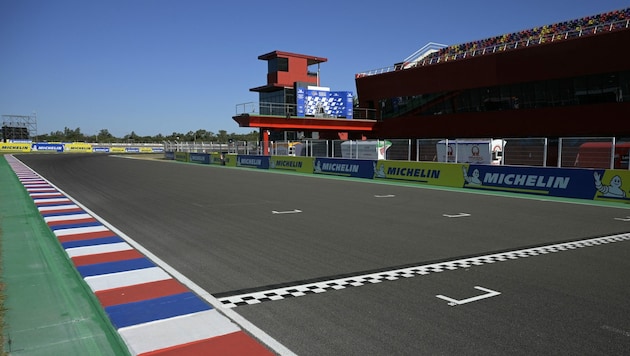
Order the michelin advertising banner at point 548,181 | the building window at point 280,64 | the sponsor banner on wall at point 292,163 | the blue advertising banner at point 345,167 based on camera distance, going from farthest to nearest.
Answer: the building window at point 280,64 < the sponsor banner on wall at point 292,163 < the blue advertising banner at point 345,167 < the michelin advertising banner at point 548,181

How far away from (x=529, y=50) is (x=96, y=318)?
35128 mm

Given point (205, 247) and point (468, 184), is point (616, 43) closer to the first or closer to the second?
point (468, 184)

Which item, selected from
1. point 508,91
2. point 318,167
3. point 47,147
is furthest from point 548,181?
point 47,147

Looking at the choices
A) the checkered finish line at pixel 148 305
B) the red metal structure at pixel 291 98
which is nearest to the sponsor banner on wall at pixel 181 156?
the red metal structure at pixel 291 98

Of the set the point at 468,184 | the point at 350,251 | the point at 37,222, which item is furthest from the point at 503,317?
the point at 468,184

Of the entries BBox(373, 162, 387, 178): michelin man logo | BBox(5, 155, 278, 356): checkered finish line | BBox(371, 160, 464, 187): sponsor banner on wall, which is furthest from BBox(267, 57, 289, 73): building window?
BBox(5, 155, 278, 356): checkered finish line

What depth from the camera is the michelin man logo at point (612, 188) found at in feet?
46.0

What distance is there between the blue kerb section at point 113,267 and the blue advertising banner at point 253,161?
2625 cm

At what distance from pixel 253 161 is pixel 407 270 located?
95.5 feet

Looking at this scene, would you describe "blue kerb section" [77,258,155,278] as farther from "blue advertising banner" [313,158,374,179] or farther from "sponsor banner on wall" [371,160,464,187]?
"blue advertising banner" [313,158,374,179]

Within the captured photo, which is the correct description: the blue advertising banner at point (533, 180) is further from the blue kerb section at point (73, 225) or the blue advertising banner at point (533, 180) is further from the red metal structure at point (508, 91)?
the red metal structure at point (508, 91)

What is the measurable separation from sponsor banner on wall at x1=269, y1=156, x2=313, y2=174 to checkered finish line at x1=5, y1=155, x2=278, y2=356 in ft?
66.3

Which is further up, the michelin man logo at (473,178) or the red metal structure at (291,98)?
the red metal structure at (291,98)

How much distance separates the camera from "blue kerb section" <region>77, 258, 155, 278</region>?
Answer: 19.1ft
